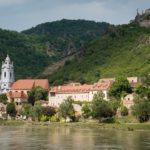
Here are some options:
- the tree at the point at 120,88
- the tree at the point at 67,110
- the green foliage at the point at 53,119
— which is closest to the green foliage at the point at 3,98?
the green foliage at the point at 53,119

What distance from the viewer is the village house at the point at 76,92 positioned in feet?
514

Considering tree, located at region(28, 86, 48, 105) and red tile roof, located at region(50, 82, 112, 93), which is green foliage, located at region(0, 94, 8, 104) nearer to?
tree, located at region(28, 86, 48, 105)

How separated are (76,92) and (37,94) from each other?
15.4m

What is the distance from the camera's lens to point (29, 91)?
601 ft

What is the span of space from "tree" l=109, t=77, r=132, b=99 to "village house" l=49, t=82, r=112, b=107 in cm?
487

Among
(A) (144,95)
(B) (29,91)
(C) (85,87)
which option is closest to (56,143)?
(A) (144,95)

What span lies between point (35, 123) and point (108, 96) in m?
22.0

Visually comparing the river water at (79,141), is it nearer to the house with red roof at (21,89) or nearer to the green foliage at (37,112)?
the green foliage at (37,112)

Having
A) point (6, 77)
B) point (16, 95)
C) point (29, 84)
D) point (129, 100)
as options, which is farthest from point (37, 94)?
point (129, 100)

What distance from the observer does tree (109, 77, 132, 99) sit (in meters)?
145

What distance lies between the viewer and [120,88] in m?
146

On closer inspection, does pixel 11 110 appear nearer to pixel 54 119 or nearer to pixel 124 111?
pixel 54 119

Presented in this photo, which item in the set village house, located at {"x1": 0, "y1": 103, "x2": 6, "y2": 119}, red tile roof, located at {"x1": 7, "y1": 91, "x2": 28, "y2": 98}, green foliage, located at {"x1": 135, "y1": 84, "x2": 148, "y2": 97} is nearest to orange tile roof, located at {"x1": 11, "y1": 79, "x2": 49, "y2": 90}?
red tile roof, located at {"x1": 7, "y1": 91, "x2": 28, "y2": 98}

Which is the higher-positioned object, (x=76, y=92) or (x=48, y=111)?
(x=76, y=92)
